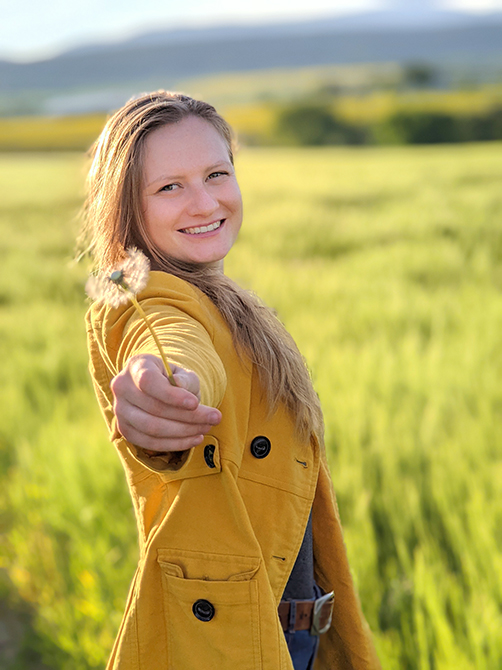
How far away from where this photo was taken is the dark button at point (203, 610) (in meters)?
0.86

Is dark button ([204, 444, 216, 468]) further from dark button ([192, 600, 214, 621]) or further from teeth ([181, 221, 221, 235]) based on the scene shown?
teeth ([181, 221, 221, 235])

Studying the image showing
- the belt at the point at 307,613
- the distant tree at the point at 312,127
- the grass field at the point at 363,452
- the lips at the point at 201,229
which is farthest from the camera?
the distant tree at the point at 312,127

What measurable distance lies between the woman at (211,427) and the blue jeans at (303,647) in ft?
0.70

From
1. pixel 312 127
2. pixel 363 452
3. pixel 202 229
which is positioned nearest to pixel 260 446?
pixel 202 229

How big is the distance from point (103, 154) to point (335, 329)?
7.59 ft

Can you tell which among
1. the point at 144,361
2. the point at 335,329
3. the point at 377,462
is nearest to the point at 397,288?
the point at 335,329

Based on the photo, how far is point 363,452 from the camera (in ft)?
6.66

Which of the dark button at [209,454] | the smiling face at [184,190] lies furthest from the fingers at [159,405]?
the smiling face at [184,190]

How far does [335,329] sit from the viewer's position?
3.17 meters

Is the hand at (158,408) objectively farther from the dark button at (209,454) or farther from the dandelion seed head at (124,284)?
the dark button at (209,454)

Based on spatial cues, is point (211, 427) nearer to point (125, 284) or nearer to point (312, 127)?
point (125, 284)

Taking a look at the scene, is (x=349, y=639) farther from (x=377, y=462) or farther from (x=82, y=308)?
(x=82, y=308)

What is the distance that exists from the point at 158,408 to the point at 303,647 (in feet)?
2.44

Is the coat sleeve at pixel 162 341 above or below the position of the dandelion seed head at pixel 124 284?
below
